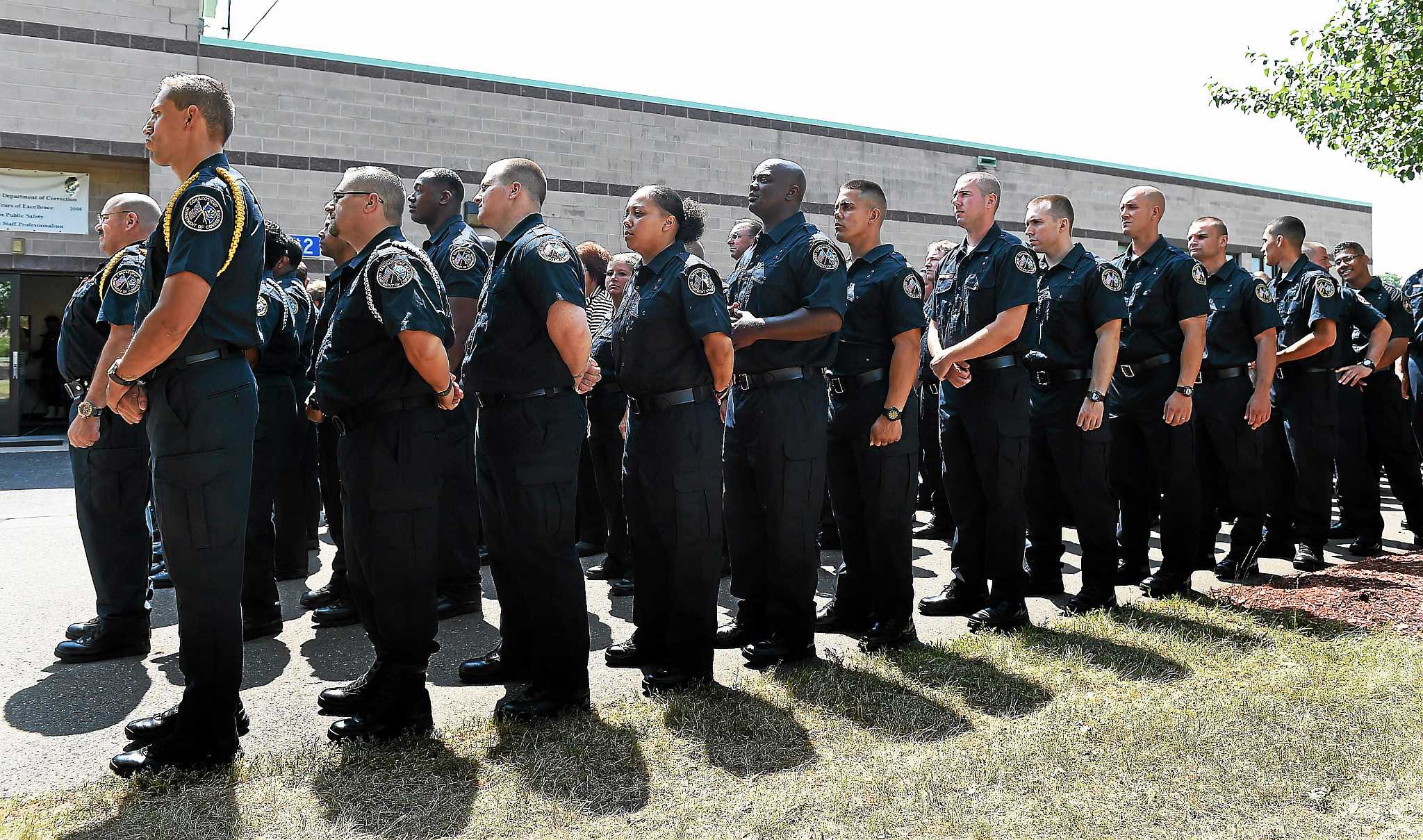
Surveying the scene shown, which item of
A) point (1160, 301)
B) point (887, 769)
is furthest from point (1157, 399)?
point (887, 769)

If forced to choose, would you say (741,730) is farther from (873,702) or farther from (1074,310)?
(1074,310)

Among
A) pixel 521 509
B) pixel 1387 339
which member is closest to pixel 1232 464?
pixel 1387 339

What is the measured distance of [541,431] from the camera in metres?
3.79

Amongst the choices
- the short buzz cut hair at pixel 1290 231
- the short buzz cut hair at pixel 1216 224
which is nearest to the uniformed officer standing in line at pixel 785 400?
the short buzz cut hair at pixel 1216 224

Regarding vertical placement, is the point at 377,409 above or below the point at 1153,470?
above

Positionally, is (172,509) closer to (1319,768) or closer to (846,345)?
(846,345)

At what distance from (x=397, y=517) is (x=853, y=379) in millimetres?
2218

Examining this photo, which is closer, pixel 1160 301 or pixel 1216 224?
pixel 1160 301

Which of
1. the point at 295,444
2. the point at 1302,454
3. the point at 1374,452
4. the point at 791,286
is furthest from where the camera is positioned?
the point at 1374,452

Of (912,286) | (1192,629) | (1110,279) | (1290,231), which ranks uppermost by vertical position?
(1290,231)

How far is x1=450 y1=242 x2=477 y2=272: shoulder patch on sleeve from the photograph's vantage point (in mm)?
5055

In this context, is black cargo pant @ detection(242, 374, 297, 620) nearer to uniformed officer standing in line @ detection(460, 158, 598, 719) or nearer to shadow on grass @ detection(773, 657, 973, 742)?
uniformed officer standing in line @ detection(460, 158, 598, 719)

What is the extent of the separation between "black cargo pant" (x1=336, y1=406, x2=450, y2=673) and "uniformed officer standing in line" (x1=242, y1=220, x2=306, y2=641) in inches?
63.4

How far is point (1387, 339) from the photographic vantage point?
7.46 metres
